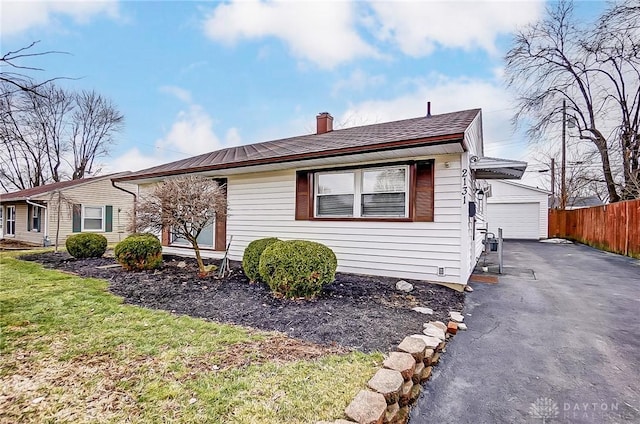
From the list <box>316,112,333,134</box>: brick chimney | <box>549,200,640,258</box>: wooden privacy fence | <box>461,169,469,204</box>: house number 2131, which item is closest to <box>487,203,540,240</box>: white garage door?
<box>549,200,640,258</box>: wooden privacy fence

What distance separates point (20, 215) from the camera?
18.3 metres

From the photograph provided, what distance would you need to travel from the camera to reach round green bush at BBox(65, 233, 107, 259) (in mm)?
9516

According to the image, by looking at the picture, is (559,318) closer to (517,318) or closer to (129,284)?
(517,318)

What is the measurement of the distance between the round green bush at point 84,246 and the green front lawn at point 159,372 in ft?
20.5

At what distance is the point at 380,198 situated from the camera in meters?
6.49

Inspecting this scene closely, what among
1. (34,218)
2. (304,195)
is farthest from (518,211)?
(34,218)

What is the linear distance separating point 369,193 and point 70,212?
16127mm

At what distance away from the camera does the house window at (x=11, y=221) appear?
62.3 ft

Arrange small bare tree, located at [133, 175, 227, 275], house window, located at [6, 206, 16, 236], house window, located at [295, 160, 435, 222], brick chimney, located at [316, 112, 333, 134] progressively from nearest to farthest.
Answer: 1. house window, located at [295, 160, 435, 222]
2. small bare tree, located at [133, 175, 227, 275]
3. brick chimney, located at [316, 112, 333, 134]
4. house window, located at [6, 206, 16, 236]

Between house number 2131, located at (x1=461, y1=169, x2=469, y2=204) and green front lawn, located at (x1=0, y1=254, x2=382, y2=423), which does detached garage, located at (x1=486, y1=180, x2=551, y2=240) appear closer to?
house number 2131, located at (x1=461, y1=169, x2=469, y2=204)

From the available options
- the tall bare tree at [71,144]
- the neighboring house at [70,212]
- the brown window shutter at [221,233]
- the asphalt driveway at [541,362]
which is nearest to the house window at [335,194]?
the asphalt driveway at [541,362]

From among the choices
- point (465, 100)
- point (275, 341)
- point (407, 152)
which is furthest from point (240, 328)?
point (465, 100)

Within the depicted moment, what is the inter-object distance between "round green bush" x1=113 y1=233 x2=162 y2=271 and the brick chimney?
6123 millimetres

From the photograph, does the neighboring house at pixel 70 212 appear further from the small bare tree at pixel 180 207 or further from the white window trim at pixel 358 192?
the white window trim at pixel 358 192
